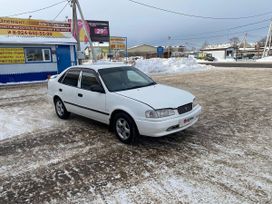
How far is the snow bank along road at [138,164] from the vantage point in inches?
136

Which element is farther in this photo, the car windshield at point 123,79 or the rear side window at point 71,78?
the rear side window at point 71,78

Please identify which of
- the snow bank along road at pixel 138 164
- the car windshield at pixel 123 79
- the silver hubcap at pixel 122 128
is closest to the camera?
the snow bank along road at pixel 138 164

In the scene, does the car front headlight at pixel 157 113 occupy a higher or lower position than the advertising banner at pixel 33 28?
lower

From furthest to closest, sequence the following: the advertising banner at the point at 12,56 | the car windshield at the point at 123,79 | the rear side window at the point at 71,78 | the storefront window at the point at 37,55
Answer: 1. the storefront window at the point at 37,55
2. the advertising banner at the point at 12,56
3. the rear side window at the point at 71,78
4. the car windshield at the point at 123,79

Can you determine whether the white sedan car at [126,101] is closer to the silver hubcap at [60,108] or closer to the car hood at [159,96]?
→ the car hood at [159,96]

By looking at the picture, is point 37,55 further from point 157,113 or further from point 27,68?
point 157,113

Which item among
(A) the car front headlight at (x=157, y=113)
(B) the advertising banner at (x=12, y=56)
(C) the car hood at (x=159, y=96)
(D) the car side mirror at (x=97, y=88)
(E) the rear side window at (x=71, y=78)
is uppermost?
(B) the advertising banner at (x=12, y=56)

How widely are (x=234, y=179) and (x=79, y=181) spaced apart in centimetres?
235

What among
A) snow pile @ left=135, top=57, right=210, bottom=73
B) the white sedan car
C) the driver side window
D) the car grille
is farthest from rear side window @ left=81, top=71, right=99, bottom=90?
snow pile @ left=135, top=57, right=210, bottom=73

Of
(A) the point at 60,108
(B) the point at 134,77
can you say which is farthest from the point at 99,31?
(B) the point at 134,77

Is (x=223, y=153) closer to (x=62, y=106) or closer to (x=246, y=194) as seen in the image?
(x=246, y=194)

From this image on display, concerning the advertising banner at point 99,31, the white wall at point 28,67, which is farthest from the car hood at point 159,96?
the advertising banner at point 99,31

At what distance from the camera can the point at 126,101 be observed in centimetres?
497

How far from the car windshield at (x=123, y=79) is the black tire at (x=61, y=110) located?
189 centimetres
